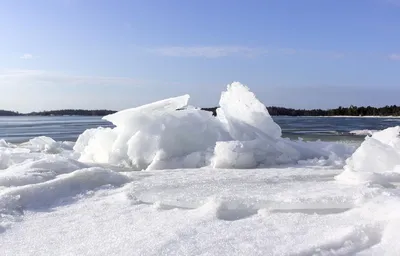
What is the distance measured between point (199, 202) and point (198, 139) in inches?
155

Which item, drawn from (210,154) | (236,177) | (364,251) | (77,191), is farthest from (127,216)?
(210,154)

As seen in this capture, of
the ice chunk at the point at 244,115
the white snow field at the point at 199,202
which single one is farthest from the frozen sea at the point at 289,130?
the white snow field at the point at 199,202

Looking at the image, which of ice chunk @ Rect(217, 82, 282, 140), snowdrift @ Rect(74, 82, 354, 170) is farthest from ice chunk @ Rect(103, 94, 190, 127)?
ice chunk @ Rect(217, 82, 282, 140)

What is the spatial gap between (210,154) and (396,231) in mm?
4575

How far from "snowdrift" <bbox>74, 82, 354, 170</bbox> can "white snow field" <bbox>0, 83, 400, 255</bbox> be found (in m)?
0.03

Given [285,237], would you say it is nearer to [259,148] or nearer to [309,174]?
[309,174]

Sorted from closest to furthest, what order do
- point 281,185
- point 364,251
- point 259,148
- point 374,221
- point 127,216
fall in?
point 364,251 → point 374,221 → point 127,216 → point 281,185 → point 259,148

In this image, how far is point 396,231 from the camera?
95.8 inches

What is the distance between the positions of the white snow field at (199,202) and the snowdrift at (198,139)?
0.08 feet

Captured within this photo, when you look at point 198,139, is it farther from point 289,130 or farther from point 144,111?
point 289,130

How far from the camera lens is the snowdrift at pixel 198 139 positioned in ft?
22.0

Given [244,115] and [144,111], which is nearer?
[144,111]

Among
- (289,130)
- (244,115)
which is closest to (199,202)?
(244,115)

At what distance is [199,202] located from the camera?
138 inches
